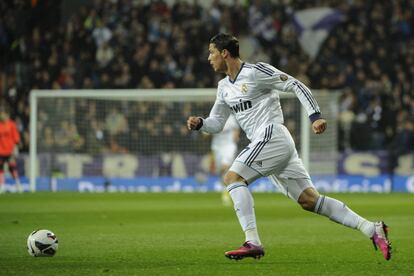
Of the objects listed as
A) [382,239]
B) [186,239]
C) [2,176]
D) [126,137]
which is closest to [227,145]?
[126,137]

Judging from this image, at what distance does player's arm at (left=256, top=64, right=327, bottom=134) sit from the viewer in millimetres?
7902

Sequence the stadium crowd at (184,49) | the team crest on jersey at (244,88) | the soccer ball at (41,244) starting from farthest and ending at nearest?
the stadium crowd at (184,49)
the soccer ball at (41,244)
the team crest on jersey at (244,88)

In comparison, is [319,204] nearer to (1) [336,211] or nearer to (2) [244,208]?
(1) [336,211]

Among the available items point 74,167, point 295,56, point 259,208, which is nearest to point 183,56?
point 295,56

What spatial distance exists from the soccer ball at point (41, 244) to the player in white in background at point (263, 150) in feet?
5.49

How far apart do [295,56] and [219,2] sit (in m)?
3.07

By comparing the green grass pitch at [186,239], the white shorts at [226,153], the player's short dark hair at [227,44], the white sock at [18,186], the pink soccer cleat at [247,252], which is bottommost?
the white sock at [18,186]

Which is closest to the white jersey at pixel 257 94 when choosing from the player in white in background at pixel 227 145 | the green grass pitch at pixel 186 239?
the green grass pitch at pixel 186 239

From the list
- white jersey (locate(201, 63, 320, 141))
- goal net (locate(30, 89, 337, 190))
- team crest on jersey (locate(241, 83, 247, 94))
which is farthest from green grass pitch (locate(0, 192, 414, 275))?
goal net (locate(30, 89, 337, 190))

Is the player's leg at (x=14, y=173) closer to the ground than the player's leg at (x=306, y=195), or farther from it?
closer to the ground

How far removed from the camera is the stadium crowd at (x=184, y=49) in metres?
25.3

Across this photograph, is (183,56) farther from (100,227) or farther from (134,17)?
(100,227)

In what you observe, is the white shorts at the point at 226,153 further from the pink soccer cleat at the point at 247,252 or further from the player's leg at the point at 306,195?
the pink soccer cleat at the point at 247,252

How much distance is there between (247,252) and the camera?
7855 mm
